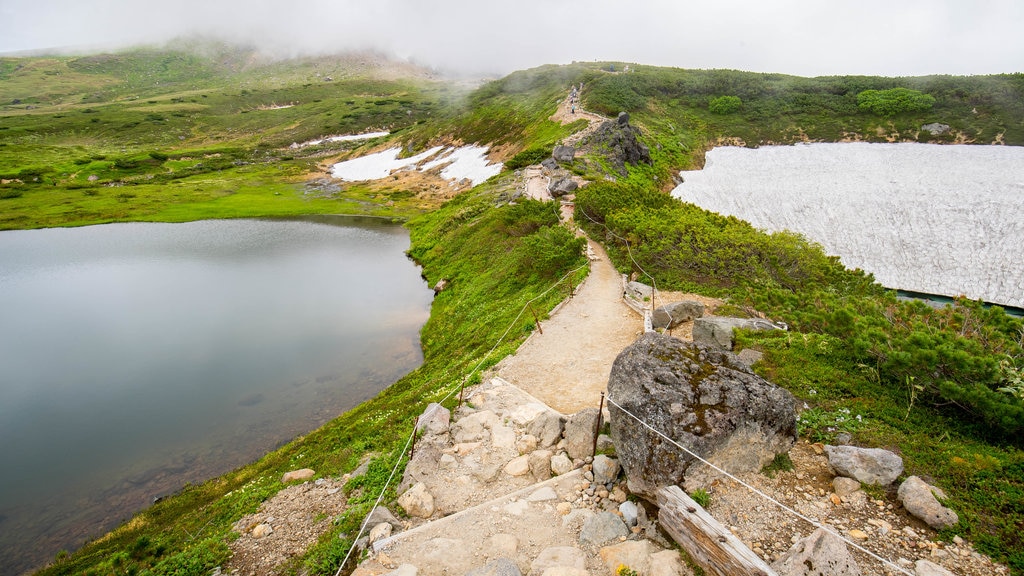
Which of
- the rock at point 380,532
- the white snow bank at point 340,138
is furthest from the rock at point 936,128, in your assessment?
the white snow bank at point 340,138

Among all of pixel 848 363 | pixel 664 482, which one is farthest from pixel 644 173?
pixel 664 482

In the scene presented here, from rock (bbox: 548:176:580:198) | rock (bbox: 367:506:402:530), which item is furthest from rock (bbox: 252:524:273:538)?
rock (bbox: 548:176:580:198)

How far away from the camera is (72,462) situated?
1836cm

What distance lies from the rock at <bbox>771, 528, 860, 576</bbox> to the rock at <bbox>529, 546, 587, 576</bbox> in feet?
10.4

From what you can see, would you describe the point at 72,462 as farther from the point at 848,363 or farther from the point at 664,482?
the point at 848,363

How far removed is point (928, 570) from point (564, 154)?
4361 centimetres

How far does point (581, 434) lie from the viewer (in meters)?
10.8

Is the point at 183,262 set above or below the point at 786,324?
below

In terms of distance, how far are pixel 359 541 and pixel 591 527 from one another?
16.4 ft

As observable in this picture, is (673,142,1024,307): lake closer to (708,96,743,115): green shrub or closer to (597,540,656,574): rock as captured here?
(708,96,743,115): green shrub

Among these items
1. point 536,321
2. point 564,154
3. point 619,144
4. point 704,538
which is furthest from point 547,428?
point 619,144

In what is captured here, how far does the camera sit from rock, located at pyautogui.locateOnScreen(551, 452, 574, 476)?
10.4 meters

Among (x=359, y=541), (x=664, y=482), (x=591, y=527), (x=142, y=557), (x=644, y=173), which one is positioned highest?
(x=644, y=173)

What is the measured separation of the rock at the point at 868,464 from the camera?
25.8ft
